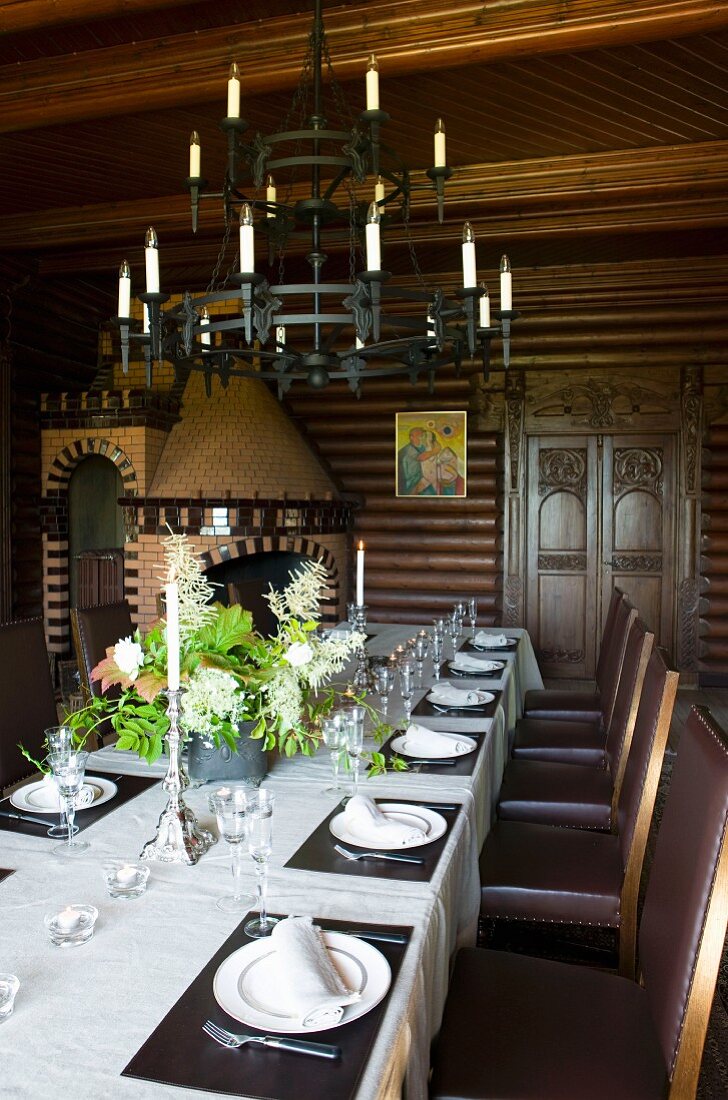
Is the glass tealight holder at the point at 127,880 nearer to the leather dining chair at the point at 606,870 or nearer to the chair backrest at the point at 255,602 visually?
the leather dining chair at the point at 606,870

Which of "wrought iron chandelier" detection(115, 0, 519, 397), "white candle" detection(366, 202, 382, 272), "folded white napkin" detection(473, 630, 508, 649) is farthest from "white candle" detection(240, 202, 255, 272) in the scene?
"folded white napkin" detection(473, 630, 508, 649)

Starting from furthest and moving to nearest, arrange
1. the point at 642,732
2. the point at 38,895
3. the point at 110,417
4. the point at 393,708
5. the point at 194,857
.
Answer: the point at 110,417 < the point at 393,708 < the point at 642,732 < the point at 194,857 < the point at 38,895

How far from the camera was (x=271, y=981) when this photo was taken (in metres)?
1.22

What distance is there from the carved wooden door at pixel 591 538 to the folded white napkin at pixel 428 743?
5.06 meters

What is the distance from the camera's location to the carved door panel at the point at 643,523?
7.08 m

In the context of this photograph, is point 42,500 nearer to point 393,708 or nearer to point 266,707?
point 393,708

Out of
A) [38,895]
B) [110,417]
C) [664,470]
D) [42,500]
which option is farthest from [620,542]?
[38,895]

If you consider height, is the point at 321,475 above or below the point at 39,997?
above

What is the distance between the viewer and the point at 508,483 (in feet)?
24.0

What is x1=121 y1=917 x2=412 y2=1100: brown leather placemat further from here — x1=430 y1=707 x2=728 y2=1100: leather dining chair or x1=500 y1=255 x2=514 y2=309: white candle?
x1=500 y1=255 x2=514 y2=309: white candle

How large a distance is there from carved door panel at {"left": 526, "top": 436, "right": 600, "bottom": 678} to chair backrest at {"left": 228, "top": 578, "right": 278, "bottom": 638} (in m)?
3.41

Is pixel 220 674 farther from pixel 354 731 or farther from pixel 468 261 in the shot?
pixel 468 261

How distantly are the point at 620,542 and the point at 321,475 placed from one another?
9.10ft

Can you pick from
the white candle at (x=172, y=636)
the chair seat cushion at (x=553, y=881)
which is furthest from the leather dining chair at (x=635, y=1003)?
the white candle at (x=172, y=636)
